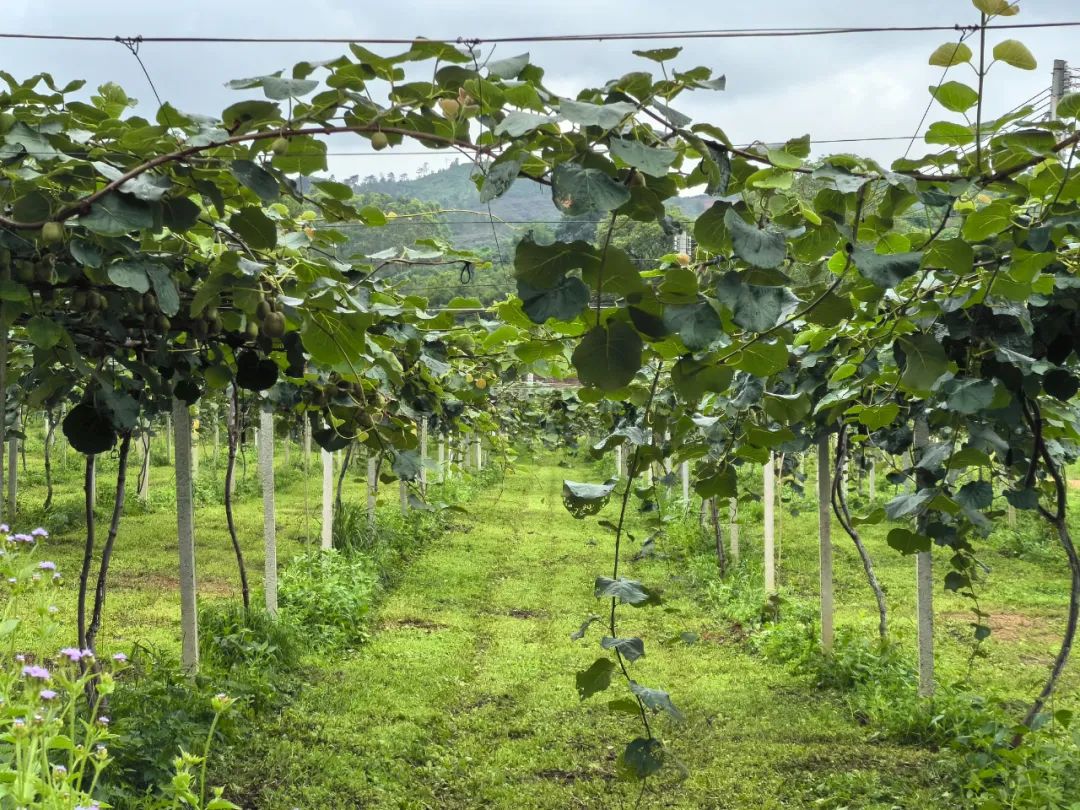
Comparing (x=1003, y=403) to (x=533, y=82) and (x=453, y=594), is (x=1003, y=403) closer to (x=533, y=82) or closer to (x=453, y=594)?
(x=533, y=82)

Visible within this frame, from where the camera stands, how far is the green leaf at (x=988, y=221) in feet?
5.57

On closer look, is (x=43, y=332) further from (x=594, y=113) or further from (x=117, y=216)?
(x=594, y=113)

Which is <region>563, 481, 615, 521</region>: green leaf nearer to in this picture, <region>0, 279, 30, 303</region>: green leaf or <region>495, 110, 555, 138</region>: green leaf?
<region>495, 110, 555, 138</region>: green leaf

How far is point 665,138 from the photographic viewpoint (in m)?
1.21

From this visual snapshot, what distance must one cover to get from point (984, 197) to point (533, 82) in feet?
4.03

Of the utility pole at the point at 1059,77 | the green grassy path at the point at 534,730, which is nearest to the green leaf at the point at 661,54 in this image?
the green grassy path at the point at 534,730

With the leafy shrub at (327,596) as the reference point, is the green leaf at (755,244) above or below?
above

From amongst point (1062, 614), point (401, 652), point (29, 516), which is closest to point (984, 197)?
point (401, 652)

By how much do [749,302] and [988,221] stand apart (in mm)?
750

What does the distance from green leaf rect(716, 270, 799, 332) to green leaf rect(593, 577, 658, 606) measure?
536 mm

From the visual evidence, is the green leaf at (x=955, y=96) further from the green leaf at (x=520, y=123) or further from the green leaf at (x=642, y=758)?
the green leaf at (x=642, y=758)

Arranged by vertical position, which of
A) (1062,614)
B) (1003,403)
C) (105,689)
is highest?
(1003,403)

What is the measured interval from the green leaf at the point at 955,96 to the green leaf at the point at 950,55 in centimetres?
4

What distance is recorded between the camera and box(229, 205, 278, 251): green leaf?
1.61m
